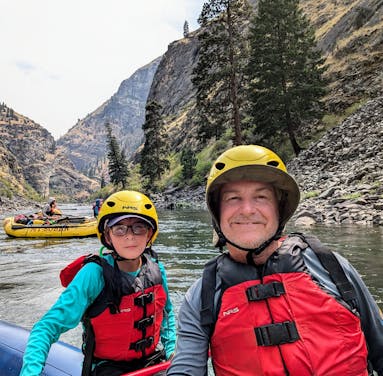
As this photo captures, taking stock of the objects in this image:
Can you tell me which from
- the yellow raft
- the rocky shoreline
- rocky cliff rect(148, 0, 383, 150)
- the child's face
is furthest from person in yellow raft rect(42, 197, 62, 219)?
rocky cliff rect(148, 0, 383, 150)

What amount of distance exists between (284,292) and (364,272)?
575 centimetres

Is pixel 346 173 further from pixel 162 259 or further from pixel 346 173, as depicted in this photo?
pixel 162 259

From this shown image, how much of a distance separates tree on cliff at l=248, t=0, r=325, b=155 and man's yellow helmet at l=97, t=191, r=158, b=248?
21.3m

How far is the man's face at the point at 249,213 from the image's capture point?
6.56 feet

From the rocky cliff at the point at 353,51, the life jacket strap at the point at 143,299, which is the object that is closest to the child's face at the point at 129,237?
the life jacket strap at the point at 143,299

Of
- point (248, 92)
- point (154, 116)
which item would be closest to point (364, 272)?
point (248, 92)

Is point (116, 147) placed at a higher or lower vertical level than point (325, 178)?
higher

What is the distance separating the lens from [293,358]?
5.32 ft

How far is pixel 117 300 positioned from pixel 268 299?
1.61 meters

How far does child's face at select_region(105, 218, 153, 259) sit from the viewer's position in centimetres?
314

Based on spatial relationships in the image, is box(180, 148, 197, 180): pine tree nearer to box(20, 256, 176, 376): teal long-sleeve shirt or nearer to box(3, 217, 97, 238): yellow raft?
box(3, 217, 97, 238): yellow raft

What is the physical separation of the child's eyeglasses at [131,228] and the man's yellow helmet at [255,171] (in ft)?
4.27

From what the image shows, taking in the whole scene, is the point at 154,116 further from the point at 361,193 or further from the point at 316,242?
the point at 316,242

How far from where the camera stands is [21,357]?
3.29 m
